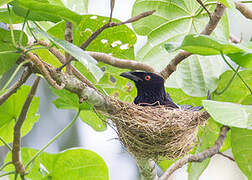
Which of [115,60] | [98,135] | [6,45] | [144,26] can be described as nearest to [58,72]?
[6,45]

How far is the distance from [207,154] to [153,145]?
407mm

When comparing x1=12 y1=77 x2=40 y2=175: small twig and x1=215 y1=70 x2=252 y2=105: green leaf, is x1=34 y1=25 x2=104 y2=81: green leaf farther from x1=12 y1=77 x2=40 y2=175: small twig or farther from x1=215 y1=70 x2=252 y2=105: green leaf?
x1=215 y1=70 x2=252 y2=105: green leaf

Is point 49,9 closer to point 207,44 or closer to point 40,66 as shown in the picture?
point 40,66

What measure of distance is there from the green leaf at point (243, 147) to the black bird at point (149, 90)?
20.2 inches

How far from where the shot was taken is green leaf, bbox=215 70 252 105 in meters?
2.63

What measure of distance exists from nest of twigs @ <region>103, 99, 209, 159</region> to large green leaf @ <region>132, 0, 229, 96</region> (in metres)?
0.39

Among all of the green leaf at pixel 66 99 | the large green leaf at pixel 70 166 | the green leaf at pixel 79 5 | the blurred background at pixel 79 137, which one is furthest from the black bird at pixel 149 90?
the blurred background at pixel 79 137

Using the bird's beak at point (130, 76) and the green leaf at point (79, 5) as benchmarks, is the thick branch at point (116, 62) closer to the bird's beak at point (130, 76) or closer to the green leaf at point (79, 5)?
the bird's beak at point (130, 76)

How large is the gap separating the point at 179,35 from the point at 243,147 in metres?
0.99

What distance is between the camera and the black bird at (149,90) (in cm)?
297

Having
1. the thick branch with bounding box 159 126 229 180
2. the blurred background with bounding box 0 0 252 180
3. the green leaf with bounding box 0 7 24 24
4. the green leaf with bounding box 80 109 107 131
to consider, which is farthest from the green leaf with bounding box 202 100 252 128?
the blurred background with bounding box 0 0 252 180

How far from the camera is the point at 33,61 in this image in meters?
1.45

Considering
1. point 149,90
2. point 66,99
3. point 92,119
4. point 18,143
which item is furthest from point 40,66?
point 149,90

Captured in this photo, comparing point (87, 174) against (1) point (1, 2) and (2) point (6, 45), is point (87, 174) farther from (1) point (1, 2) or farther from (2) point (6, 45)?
(1) point (1, 2)
